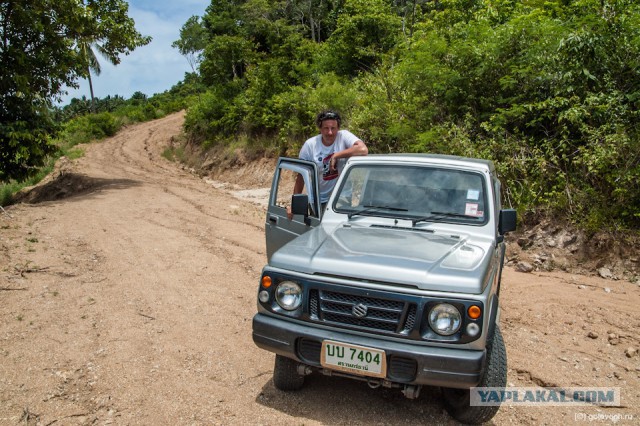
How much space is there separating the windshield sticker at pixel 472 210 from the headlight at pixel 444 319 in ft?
4.16

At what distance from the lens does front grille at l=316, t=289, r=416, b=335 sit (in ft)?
10.4

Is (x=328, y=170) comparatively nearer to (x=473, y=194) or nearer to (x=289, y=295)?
(x=473, y=194)

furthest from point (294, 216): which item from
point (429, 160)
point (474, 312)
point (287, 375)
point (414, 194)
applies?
point (474, 312)

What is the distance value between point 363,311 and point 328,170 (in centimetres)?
228

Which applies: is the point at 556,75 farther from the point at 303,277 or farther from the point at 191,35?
the point at 191,35

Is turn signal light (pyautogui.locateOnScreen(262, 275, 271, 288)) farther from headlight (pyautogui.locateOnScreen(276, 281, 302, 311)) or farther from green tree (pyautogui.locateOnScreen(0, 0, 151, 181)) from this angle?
green tree (pyautogui.locateOnScreen(0, 0, 151, 181))

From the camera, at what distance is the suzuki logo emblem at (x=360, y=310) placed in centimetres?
325

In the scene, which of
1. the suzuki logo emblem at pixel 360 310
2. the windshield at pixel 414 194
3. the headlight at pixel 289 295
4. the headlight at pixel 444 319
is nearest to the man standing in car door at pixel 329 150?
the windshield at pixel 414 194

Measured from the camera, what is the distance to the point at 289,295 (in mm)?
3477

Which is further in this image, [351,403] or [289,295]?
[351,403]

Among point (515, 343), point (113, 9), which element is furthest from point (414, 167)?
point (113, 9)

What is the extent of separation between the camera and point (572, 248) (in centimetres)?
752

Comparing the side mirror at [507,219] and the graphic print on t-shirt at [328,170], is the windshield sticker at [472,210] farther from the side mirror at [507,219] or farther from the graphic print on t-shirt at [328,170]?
the graphic print on t-shirt at [328,170]

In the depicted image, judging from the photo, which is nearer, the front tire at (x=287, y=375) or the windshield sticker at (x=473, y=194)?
the front tire at (x=287, y=375)
